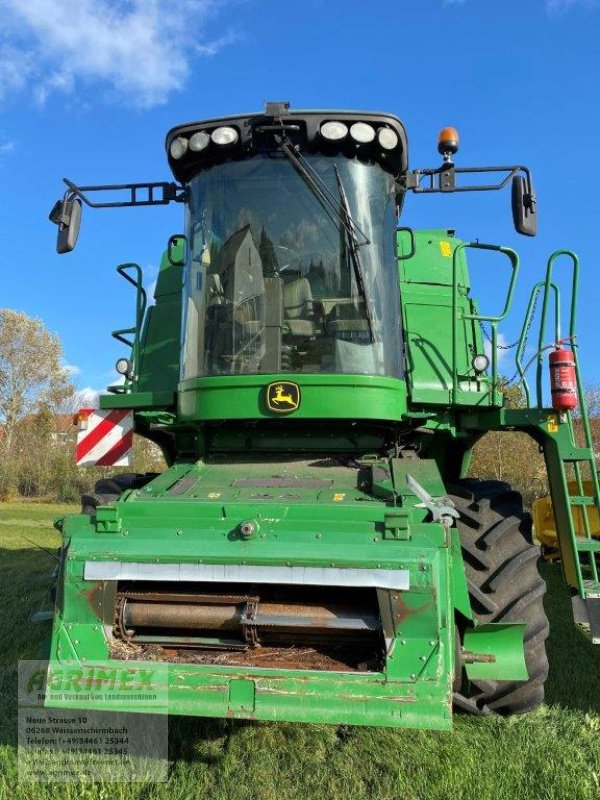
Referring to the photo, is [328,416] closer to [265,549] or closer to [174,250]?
[265,549]

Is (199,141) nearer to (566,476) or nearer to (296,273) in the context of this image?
(296,273)

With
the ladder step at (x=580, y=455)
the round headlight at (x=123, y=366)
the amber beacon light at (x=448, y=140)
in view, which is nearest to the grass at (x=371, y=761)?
the ladder step at (x=580, y=455)

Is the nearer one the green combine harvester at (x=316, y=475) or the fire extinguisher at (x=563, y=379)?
the green combine harvester at (x=316, y=475)

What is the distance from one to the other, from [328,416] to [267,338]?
0.61 m

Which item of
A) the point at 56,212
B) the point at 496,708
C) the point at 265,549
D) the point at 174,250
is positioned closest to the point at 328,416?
the point at 265,549

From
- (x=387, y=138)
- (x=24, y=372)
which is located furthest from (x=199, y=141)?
(x=24, y=372)

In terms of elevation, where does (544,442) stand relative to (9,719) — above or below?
above

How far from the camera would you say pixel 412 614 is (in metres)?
2.93

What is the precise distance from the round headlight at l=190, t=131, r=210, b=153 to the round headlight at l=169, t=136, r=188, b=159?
0.24ft

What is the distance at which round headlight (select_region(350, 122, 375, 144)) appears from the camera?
163 inches

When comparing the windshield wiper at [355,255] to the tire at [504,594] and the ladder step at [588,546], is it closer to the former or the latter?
the tire at [504,594]

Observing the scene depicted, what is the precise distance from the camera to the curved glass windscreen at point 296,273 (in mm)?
4078

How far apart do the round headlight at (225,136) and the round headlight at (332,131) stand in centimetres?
54

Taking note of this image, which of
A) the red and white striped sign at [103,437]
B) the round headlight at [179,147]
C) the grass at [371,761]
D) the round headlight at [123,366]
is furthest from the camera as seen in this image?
the red and white striped sign at [103,437]
